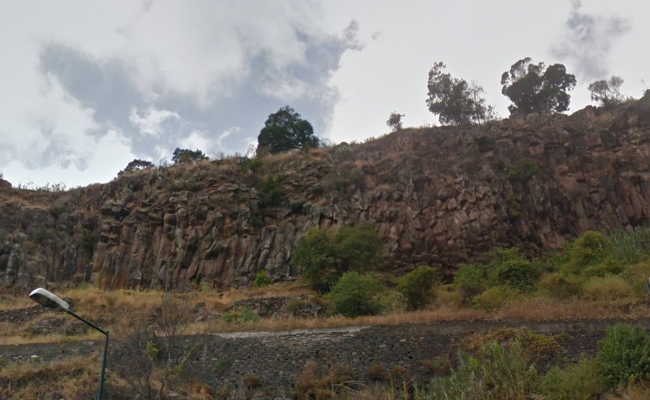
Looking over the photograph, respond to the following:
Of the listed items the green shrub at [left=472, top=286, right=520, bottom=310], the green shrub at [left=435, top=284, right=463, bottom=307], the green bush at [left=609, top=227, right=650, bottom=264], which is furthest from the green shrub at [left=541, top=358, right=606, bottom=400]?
the green bush at [left=609, top=227, right=650, bottom=264]

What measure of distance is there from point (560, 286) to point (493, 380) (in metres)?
9.80

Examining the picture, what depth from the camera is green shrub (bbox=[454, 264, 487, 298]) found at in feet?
65.9

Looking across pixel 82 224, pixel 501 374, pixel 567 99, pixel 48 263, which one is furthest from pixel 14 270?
pixel 567 99

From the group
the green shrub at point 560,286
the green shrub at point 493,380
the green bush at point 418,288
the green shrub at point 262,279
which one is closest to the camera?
the green shrub at point 493,380

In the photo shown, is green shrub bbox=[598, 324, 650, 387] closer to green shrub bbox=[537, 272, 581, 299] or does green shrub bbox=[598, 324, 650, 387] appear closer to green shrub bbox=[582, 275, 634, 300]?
green shrub bbox=[582, 275, 634, 300]

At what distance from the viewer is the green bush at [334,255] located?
2575 centimetres

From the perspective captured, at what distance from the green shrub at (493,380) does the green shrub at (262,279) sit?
1818 centimetres

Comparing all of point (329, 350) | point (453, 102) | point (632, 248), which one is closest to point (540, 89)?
point (453, 102)

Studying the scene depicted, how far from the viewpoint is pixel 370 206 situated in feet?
102

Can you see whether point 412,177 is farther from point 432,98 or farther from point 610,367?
point 610,367

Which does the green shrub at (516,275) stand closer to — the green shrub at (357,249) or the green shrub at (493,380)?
the green shrub at (357,249)

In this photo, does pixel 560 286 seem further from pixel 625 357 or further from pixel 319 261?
pixel 319 261

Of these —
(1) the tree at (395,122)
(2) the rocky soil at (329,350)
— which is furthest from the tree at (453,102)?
(2) the rocky soil at (329,350)

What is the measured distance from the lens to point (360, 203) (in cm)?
3152
